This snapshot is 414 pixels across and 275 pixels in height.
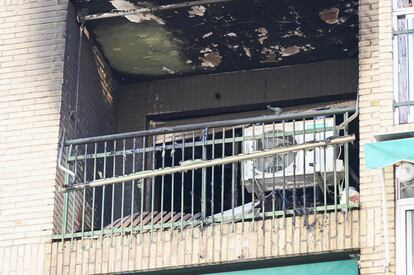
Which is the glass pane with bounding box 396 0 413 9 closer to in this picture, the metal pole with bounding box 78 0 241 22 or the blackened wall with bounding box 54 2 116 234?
the metal pole with bounding box 78 0 241 22

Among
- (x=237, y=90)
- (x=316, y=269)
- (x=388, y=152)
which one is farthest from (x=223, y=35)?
(x=388, y=152)

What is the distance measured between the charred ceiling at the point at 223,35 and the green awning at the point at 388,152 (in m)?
3.08

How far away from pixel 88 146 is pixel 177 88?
1.72 m

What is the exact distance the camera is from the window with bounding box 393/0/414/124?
13.4 meters

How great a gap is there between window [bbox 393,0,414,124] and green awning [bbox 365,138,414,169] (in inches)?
21.3

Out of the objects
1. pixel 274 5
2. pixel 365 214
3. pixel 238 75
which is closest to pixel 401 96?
pixel 365 214

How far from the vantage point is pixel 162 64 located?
17.0 meters

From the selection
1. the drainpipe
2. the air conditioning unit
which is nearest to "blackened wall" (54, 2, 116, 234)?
the air conditioning unit

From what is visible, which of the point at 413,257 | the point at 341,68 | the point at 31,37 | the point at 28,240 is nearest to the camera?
the point at 413,257

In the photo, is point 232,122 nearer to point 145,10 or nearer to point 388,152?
point 145,10

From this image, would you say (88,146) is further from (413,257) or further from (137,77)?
(413,257)

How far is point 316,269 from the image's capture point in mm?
13664

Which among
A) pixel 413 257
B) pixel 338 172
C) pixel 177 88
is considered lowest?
pixel 413 257

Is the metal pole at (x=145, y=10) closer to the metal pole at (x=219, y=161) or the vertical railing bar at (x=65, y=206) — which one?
the vertical railing bar at (x=65, y=206)
